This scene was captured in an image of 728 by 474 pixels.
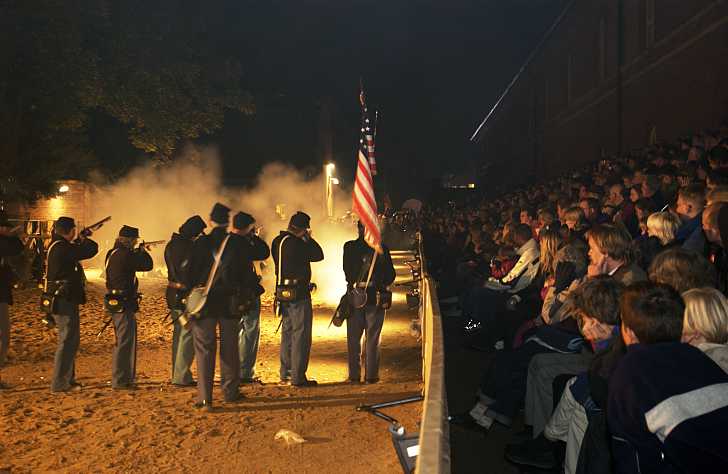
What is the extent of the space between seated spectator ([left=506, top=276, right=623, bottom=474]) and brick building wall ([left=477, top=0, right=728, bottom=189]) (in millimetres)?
12403

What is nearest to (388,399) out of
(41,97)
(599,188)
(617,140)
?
(599,188)

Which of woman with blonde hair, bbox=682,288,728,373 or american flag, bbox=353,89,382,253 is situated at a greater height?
american flag, bbox=353,89,382,253

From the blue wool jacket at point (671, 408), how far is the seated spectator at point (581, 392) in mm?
823

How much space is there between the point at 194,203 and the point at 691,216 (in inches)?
810

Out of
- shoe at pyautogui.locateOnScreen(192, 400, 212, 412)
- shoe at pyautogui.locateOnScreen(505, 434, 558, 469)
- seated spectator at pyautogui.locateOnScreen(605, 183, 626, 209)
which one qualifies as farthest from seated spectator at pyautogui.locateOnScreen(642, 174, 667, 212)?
shoe at pyautogui.locateOnScreen(192, 400, 212, 412)

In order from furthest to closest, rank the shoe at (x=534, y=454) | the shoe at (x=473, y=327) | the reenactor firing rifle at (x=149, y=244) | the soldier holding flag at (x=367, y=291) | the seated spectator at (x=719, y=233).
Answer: the shoe at (x=473, y=327) → the reenactor firing rifle at (x=149, y=244) → the soldier holding flag at (x=367, y=291) → the seated spectator at (x=719, y=233) → the shoe at (x=534, y=454)

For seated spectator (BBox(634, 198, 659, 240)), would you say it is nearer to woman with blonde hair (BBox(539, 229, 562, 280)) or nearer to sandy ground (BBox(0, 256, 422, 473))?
woman with blonde hair (BBox(539, 229, 562, 280))

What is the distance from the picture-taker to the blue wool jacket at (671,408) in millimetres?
2934

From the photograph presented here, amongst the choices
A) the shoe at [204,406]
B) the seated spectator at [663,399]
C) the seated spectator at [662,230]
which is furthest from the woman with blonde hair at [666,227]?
the shoe at [204,406]

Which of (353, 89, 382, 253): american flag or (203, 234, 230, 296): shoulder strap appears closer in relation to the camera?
(203, 234, 230, 296): shoulder strap

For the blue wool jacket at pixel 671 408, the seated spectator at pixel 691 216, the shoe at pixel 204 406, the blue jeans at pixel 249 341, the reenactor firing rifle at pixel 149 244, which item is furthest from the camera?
the reenactor firing rifle at pixel 149 244

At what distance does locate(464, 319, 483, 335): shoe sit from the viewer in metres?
9.27

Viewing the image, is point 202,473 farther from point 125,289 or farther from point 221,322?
point 125,289

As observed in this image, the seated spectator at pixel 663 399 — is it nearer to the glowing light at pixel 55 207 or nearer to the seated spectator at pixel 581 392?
the seated spectator at pixel 581 392
